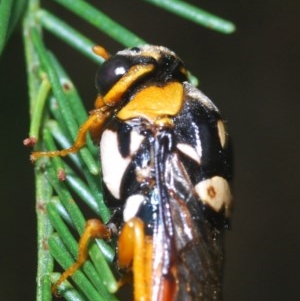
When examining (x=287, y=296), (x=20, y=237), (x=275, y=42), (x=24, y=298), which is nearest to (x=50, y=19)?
(x=20, y=237)

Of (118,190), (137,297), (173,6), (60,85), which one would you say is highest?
(173,6)

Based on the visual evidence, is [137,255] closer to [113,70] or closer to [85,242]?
[85,242]

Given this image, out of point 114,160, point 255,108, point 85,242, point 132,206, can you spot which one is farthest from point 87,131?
point 255,108

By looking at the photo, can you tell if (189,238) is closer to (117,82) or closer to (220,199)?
(220,199)

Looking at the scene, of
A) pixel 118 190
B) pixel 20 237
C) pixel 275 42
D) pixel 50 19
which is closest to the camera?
pixel 118 190

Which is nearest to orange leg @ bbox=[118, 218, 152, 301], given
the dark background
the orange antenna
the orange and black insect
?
the orange and black insect
